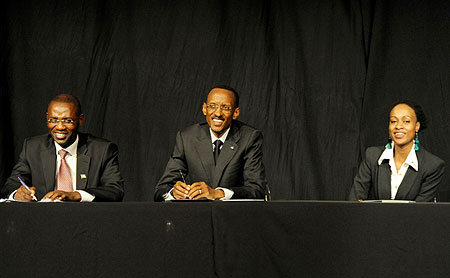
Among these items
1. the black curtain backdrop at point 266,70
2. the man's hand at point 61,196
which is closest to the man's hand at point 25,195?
the man's hand at point 61,196

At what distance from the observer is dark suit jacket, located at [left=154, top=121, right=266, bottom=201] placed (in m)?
3.42

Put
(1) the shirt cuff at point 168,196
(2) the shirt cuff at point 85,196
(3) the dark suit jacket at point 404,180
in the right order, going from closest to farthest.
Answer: (2) the shirt cuff at point 85,196
(1) the shirt cuff at point 168,196
(3) the dark suit jacket at point 404,180

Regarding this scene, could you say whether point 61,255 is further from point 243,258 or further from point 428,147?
point 428,147

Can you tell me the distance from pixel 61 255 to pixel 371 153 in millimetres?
2423

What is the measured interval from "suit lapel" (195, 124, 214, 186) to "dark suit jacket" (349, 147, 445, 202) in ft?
3.37

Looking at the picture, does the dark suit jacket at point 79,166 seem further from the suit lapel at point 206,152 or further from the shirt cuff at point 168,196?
the suit lapel at point 206,152

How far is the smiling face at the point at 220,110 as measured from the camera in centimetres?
346

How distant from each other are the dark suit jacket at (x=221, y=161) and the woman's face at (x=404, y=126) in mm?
933

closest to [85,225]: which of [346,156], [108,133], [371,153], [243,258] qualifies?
[243,258]

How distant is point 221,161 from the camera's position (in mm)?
3430

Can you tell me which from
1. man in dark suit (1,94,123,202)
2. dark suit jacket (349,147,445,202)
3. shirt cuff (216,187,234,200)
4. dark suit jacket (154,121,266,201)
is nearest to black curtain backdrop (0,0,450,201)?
dark suit jacket (349,147,445,202)

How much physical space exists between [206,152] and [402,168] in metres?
1.27

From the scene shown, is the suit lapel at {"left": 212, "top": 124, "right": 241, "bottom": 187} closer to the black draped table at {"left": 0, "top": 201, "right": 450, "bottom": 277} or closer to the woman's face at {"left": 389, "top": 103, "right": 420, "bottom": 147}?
the woman's face at {"left": 389, "top": 103, "right": 420, "bottom": 147}

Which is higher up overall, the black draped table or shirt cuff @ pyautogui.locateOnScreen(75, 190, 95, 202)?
shirt cuff @ pyautogui.locateOnScreen(75, 190, 95, 202)
